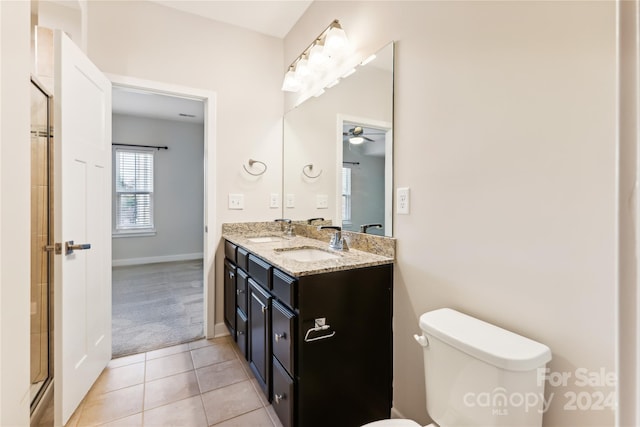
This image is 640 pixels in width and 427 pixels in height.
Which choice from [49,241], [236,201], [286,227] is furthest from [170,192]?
[49,241]

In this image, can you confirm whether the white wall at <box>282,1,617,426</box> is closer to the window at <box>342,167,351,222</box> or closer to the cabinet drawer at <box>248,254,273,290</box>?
the window at <box>342,167,351,222</box>

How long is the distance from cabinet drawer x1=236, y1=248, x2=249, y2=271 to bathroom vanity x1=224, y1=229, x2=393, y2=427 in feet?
0.80

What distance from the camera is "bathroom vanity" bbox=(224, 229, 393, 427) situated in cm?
130

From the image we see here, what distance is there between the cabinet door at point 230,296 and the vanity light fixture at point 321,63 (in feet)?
4.85

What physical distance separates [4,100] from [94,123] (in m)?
1.20

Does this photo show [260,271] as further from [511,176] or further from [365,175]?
[511,176]

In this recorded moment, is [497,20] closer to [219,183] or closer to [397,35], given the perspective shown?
[397,35]

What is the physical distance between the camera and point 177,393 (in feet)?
5.76

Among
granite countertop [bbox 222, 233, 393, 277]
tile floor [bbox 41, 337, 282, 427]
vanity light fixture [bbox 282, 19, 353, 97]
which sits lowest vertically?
tile floor [bbox 41, 337, 282, 427]

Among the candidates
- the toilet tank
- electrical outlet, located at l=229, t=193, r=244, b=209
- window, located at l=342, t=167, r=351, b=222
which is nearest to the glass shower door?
electrical outlet, located at l=229, t=193, r=244, b=209

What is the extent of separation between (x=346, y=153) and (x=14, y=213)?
159 cm

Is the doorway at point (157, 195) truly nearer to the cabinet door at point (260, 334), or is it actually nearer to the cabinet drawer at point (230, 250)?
the cabinet drawer at point (230, 250)

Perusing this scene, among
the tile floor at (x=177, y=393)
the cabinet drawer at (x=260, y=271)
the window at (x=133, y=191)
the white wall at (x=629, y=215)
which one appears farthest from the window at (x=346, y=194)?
the window at (x=133, y=191)

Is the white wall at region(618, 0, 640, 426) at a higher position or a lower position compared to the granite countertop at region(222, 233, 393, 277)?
higher
